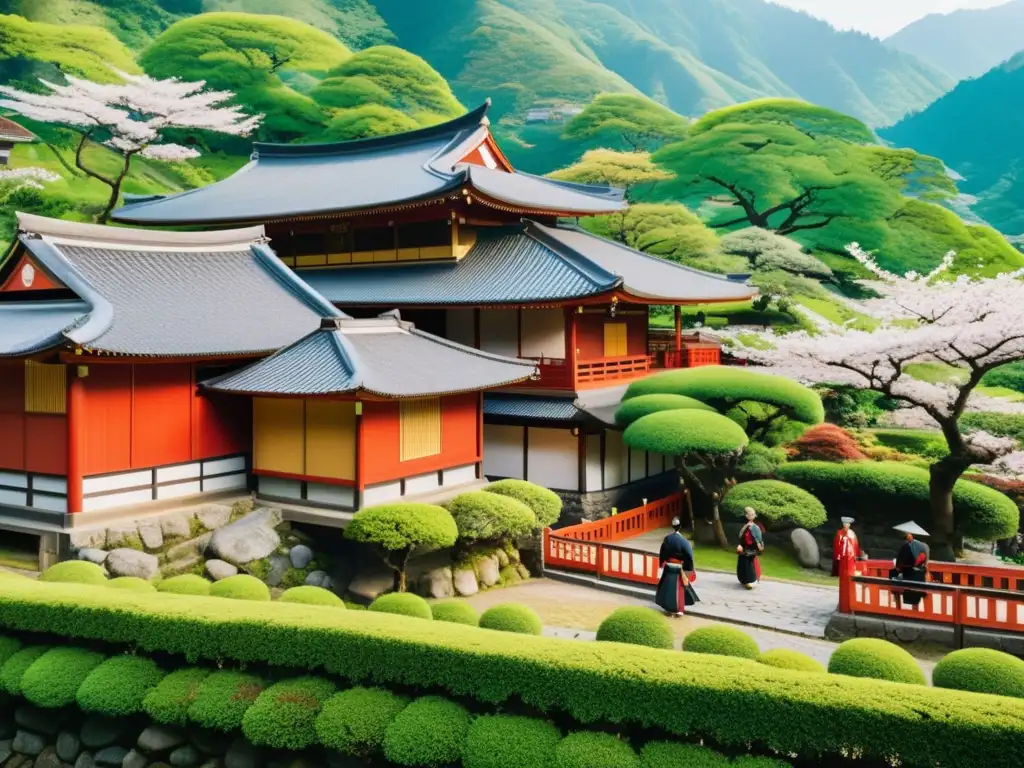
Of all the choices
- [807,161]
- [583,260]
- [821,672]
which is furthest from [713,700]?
[807,161]

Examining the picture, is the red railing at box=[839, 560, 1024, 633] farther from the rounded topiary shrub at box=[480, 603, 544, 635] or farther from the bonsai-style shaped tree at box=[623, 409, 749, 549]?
the rounded topiary shrub at box=[480, 603, 544, 635]

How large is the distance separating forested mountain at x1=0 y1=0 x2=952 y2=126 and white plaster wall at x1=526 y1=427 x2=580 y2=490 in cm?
6116

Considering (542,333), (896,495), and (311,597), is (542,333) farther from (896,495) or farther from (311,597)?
(311,597)

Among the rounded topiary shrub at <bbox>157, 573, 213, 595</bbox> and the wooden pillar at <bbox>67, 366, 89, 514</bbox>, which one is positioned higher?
the wooden pillar at <bbox>67, 366, 89, 514</bbox>

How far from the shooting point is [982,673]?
8.83 metres

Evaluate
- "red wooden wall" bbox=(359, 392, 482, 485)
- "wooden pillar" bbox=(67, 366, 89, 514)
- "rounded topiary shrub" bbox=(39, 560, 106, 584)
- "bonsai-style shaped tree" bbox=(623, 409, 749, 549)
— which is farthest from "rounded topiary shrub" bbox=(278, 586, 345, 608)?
"bonsai-style shaped tree" bbox=(623, 409, 749, 549)

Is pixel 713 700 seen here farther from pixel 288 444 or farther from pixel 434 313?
pixel 434 313

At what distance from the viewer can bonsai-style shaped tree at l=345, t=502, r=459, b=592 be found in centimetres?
1639

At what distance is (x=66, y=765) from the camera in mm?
11781

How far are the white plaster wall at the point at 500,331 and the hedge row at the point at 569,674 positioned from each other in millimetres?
15467

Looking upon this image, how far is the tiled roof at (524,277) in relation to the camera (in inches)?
944

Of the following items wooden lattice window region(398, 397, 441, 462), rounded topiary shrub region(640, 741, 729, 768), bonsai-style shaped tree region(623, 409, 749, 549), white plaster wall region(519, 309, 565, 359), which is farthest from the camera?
white plaster wall region(519, 309, 565, 359)

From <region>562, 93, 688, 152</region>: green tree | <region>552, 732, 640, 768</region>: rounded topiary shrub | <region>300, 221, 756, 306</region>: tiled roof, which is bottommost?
<region>552, 732, 640, 768</region>: rounded topiary shrub

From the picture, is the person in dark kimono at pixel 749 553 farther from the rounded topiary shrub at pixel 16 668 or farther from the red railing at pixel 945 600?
the rounded topiary shrub at pixel 16 668
